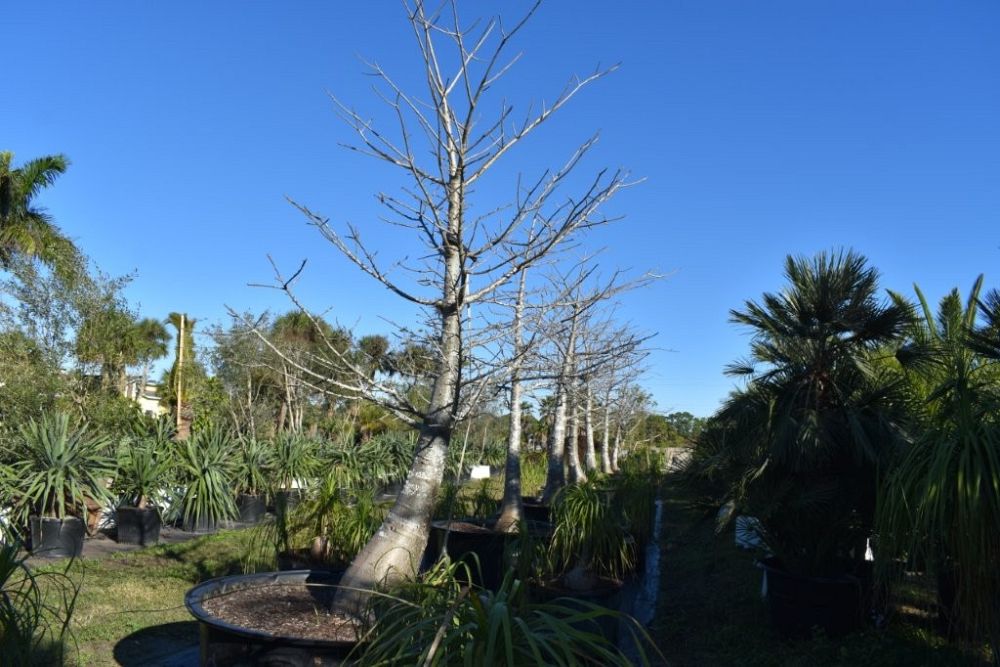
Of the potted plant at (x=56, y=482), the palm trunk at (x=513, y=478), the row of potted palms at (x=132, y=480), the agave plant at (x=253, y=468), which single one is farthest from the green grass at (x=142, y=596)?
the palm trunk at (x=513, y=478)

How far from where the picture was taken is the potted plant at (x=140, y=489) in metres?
9.06

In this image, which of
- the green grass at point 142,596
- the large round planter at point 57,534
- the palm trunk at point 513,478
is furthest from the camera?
the palm trunk at point 513,478

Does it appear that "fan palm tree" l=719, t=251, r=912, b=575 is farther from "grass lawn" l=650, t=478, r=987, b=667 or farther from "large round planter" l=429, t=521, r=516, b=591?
"large round planter" l=429, t=521, r=516, b=591

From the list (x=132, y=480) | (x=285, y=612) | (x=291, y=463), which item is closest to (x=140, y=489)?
(x=132, y=480)

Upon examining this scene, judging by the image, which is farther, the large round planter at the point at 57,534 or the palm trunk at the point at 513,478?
the palm trunk at the point at 513,478

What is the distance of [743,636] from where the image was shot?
5.98 m

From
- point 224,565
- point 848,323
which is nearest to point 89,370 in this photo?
point 224,565

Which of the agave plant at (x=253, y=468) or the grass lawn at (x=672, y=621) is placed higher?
the agave plant at (x=253, y=468)

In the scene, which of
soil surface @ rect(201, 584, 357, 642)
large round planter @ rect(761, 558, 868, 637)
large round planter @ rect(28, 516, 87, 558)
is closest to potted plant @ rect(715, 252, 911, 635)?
large round planter @ rect(761, 558, 868, 637)

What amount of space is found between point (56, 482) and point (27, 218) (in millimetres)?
11378

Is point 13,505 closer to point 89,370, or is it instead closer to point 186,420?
point 89,370

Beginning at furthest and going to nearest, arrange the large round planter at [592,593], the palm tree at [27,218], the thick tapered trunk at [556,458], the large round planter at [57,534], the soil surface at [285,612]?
the palm tree at [27,218] < the thick tapered trunk at [556,458] < the large round planter at [57,534] < the large round planter at [592,593] < the soil surface at [285,612]

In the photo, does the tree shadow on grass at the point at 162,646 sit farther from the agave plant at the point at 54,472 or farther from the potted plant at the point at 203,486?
the potted plant at the point at 203,486

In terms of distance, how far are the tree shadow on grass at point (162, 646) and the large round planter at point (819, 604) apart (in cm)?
416
